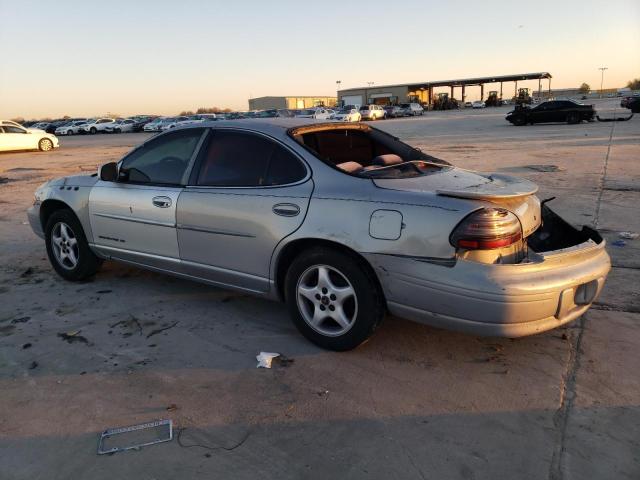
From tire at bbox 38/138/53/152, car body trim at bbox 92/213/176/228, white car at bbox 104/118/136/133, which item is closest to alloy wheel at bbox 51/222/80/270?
car body trim at bbox 92/213/176/228

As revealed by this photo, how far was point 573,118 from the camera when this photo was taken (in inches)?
1145

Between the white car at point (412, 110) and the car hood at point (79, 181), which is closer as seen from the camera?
the car hood at point (79, 181)

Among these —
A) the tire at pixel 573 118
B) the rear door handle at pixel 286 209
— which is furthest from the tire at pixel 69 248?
the tire at pixel 573 118

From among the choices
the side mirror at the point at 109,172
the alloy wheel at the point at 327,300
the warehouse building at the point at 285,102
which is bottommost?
the alloy wheel at the point at 327,300

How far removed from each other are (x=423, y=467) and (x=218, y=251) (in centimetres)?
221

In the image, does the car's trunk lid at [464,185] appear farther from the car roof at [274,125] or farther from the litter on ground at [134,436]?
the litter on ground at [134,436]

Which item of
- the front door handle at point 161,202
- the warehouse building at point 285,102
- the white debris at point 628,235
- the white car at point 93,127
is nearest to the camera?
the front door handle at point 161,202

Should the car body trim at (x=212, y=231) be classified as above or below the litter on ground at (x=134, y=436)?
above

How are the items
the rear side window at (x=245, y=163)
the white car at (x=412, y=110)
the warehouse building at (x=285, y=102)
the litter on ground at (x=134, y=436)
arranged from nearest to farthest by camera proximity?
the litter on ground at (x=134, y=436)
the rear side window at (x=245, y=163)
the white car at (x=412, y=110)
the warehouse building at (x=285, y=102)

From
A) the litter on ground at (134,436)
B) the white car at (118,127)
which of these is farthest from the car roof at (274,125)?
the white car at (118,127)

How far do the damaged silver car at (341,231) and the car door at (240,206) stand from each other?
1 cm

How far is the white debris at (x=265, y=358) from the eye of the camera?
11.3ft

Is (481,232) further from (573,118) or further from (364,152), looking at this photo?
(573,118)

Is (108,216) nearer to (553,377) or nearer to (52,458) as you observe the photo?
(52,458)
